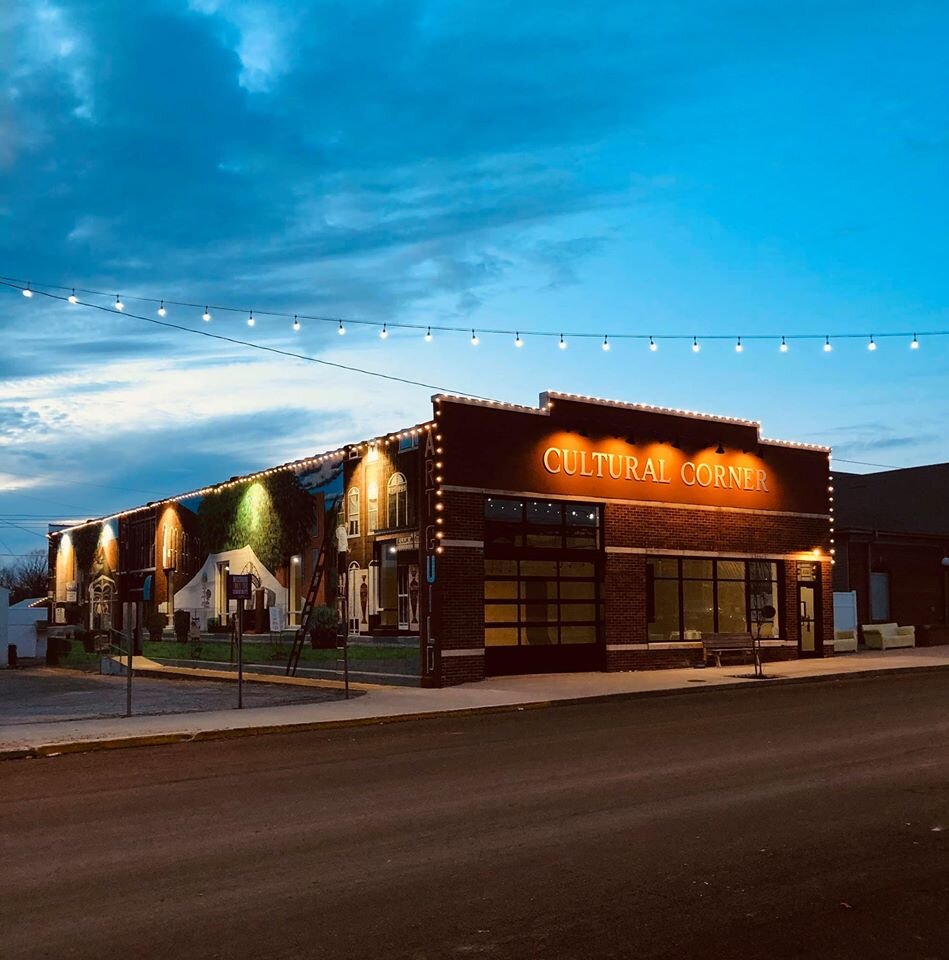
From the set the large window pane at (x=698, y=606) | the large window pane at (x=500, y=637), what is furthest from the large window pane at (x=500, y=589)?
the large window pane at (x=698, y=606)

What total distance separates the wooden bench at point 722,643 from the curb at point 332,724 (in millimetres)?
3442

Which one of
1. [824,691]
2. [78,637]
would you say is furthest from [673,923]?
[78,637]

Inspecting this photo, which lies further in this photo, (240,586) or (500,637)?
(500,637)

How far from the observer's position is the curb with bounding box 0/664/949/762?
14.9 metres

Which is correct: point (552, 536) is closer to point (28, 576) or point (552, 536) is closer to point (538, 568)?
point (538, 568)

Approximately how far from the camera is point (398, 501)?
25.8 meters

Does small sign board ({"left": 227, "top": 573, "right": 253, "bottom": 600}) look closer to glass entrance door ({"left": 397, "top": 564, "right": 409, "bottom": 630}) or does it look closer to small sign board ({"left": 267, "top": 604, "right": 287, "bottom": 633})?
glass entrance door ({"left": 397, "top": 564, "right": 409, "bottom": 630})

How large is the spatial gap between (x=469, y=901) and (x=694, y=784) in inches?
177

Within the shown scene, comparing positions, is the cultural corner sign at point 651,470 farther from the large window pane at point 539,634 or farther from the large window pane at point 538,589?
the large window pane at point 539,634

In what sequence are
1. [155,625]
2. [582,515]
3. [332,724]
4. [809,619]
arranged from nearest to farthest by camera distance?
[332,724] < [582,515] < [809,619] < [155,625]

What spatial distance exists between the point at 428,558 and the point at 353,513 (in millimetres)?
3899

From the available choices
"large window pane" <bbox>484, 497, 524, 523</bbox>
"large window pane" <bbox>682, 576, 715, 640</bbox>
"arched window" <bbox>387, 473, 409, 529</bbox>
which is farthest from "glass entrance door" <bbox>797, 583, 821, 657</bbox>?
"arched window" <bbox>387, 473, 409, 529</bbox>

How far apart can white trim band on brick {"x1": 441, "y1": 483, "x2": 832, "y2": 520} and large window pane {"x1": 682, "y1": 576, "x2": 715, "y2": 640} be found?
1.97m

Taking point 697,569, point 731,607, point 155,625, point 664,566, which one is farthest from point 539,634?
point 155,625
